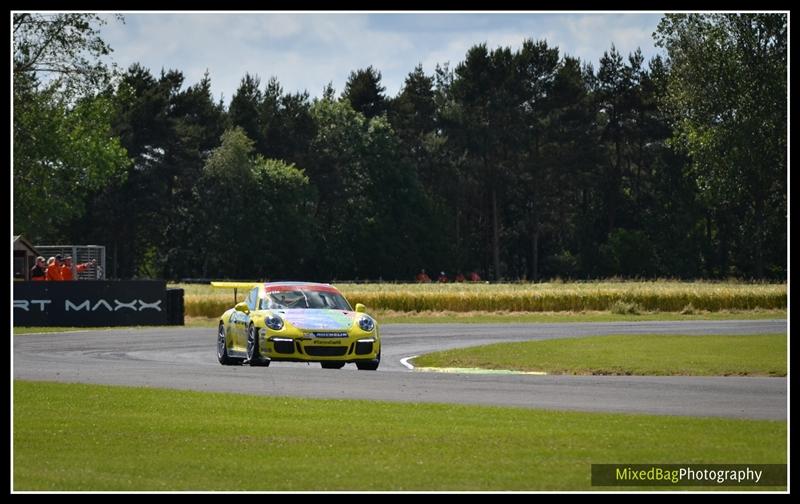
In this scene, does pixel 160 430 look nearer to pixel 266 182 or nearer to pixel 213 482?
pixel 213 482

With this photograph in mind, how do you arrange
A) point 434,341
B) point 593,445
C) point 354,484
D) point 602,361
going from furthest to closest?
point 434,341, point 602,361, point 593,445, point 354,484

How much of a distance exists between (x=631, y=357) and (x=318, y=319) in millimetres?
6451

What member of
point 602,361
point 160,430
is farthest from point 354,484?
point 602,361

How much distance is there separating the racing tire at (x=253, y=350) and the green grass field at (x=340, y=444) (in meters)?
5.10

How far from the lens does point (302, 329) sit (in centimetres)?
2333

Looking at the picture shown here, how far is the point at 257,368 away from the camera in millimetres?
24125

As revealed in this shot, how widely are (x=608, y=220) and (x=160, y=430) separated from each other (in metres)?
90.5

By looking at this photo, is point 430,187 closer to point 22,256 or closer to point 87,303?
point 22,256

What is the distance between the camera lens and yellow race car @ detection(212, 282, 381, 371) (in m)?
23.4

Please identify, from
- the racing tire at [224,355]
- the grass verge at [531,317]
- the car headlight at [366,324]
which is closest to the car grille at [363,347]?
the car headlight at [366,324]

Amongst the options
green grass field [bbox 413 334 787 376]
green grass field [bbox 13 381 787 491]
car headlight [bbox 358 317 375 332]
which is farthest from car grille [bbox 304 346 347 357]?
green grass field [bbox 13 381 787 491]

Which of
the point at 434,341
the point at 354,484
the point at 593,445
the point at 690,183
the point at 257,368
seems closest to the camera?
the point at 354,484

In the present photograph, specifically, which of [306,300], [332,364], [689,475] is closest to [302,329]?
[306,300]
